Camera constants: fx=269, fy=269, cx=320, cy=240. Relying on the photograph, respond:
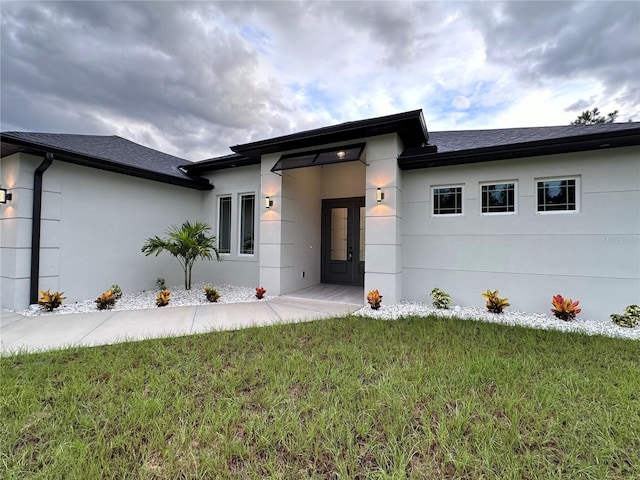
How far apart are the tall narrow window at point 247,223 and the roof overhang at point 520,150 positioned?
183 inches

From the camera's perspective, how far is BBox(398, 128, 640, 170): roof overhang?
4.87 metres

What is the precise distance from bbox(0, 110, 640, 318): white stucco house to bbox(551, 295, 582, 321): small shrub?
406mm

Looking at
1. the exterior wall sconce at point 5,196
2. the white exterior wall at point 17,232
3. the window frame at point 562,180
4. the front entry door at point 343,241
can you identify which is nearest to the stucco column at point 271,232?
the front entry door at point 343,241

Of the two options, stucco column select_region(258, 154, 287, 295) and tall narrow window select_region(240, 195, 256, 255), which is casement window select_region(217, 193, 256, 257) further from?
stucco column select_region(258, 154, 287, 295)

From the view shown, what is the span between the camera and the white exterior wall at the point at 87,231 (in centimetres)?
556

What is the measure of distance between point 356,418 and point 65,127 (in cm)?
1419

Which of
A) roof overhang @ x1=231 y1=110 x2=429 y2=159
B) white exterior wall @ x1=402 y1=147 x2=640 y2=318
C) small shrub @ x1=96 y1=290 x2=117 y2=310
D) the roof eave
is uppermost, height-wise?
roof overhang @ x1=231 y1=110 x2=429 y2=159

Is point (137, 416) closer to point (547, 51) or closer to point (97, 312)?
point (97, 312)

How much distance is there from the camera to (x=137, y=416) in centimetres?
225

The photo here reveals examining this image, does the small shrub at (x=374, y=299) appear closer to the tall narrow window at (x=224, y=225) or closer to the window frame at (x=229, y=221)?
the window frame at (x=229, y=221)

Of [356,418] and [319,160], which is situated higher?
[319,160]

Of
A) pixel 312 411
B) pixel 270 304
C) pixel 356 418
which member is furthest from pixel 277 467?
pixel 270 304

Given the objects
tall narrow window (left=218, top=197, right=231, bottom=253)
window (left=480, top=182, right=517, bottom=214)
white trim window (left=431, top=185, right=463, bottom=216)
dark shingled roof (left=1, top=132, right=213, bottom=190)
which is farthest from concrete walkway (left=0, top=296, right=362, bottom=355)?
window (left=480, top=182, right=517, bottom=214)

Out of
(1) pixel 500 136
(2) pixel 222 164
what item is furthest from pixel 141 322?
(1) pixel 500 136
